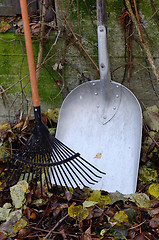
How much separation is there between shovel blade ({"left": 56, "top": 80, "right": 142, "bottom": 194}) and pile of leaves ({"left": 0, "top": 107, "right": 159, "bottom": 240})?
0.10 m

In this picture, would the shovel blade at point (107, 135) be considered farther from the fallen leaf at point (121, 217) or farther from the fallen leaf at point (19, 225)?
the fallen leaf at point (19, 225)

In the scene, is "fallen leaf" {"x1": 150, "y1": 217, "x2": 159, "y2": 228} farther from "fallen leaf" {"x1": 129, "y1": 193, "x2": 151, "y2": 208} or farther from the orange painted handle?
the orange painted handle

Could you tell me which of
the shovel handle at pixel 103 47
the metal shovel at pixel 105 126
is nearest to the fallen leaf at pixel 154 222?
the metal shovel at pixel 105 126

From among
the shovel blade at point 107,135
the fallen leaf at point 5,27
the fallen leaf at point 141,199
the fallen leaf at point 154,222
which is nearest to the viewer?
the fallen leaf at point 154,222

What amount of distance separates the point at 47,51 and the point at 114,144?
83 cm

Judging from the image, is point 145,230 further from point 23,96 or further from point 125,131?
point 23,96

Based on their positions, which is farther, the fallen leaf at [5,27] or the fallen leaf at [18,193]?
the fallen leaf at [5,27]

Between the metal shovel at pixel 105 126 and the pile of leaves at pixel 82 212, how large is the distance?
104 millimetres

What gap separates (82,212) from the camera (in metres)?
1.32

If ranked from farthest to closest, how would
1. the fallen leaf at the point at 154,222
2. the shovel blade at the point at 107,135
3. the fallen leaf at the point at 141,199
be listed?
1. the shovel blade at the point at 107,135
2. the fallen leaf at the point at 141,199
3. the fallen leaf at the point at 154,222

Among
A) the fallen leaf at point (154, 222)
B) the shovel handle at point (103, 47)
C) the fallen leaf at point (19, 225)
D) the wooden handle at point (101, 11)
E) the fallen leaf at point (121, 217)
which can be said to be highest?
the wooden handle at point (101, 11)

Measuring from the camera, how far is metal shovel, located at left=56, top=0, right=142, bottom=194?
1559 mm

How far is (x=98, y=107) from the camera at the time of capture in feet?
5.67

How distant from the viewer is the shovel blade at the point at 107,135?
1.55 meters
